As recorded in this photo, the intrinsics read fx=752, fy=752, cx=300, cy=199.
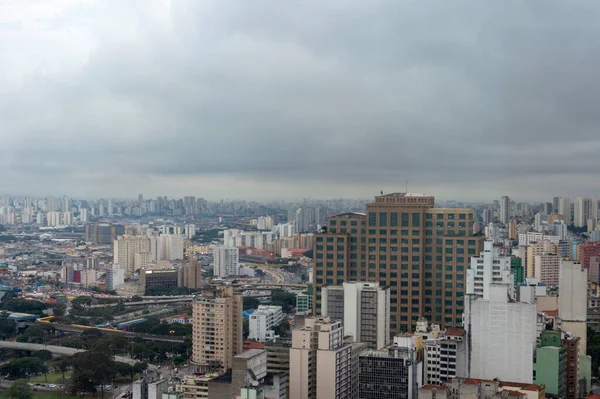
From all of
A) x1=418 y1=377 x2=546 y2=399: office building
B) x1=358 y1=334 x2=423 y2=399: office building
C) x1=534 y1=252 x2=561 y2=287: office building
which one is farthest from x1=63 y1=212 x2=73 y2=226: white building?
x1=418 y1=377 x2=546 y2=399: office building

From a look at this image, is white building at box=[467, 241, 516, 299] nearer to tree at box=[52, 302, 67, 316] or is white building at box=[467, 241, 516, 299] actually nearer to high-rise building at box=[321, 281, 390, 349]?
high-rise building at box=[321, 281, 390, 349]

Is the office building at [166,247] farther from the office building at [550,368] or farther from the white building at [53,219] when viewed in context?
the office building at [550,368]

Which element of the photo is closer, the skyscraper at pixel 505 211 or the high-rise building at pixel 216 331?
the high-rise building at pixel 216 331

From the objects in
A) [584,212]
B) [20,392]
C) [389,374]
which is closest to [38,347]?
[20,392]

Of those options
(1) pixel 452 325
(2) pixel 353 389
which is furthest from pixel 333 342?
(1) pixel 452 325

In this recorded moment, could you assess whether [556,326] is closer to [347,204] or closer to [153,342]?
[347,204]

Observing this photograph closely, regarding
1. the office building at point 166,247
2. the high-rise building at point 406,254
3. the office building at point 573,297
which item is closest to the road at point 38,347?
the high-rise building at point 406,254
